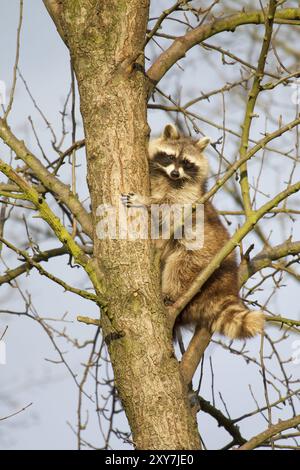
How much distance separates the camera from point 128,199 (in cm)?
383

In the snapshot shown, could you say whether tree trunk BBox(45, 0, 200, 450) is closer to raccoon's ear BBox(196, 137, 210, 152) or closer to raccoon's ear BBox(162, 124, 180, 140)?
raccoon's ear BBox(162, 124, 180, 140)

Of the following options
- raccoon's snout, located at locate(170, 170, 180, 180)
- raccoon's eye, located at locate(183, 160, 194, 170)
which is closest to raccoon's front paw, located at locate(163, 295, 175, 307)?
raccoon's snout, located at locate(170, 170, 180, 180)

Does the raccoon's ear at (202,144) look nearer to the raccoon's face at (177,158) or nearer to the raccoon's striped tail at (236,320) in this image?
the raccoon's face at (177,158)

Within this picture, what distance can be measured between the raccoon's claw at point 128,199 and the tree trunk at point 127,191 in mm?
35

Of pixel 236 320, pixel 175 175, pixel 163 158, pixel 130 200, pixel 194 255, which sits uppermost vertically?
pixel 163 158

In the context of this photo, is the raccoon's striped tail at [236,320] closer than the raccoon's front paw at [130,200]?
No

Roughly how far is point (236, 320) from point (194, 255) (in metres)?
0.72

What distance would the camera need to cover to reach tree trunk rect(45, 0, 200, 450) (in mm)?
3566

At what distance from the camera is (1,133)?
4211mm

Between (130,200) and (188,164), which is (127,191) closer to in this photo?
(130,200)

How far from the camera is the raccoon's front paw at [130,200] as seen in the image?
3.81 m

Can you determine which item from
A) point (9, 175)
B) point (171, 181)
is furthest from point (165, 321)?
point (171, 181)

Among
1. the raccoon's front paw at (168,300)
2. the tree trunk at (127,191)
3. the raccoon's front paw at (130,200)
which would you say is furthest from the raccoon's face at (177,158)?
the raccoon's front paw at (130,200)

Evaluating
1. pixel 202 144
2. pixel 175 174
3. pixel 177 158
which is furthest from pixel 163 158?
pixel 202 144
